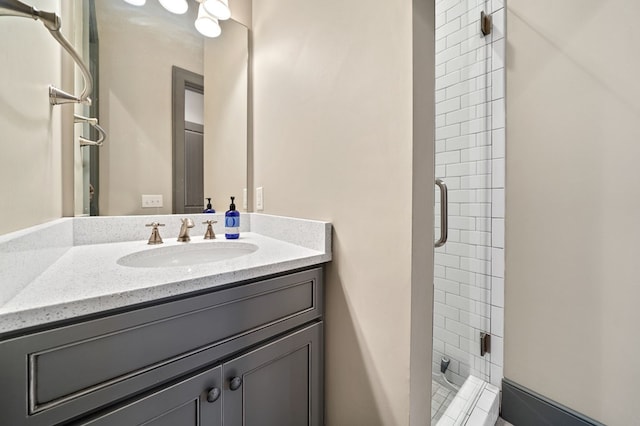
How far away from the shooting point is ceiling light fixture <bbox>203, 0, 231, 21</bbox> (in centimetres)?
139

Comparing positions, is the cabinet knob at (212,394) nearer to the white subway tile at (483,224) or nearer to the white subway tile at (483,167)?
the white subway tile at (483,224)

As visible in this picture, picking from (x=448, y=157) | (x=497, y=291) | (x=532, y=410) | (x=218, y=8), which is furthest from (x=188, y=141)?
(x=532, y=410)

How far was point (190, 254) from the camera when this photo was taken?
117cm

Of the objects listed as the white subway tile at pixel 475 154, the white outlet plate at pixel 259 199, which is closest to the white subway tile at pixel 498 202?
the white subway tile at pixel 475 154

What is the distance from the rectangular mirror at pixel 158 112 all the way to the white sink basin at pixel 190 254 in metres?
0.29

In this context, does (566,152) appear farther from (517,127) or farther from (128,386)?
(128,386)

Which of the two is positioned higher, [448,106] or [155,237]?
[448,106]

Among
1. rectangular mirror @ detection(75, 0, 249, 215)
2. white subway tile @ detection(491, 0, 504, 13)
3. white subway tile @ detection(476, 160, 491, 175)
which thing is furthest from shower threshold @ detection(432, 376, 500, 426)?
white subway tile @ detection(491, 0, 504, 13)

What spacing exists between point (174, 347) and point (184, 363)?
0.05 m

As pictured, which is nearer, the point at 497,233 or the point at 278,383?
the point at 278,383

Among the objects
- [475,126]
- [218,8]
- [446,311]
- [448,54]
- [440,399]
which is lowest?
[440,399]

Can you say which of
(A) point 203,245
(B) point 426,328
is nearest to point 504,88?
(B) point 426,328

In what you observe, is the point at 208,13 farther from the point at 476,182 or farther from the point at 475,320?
the point at 475,320

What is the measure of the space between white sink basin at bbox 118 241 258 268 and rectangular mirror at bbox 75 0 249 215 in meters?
0.29
